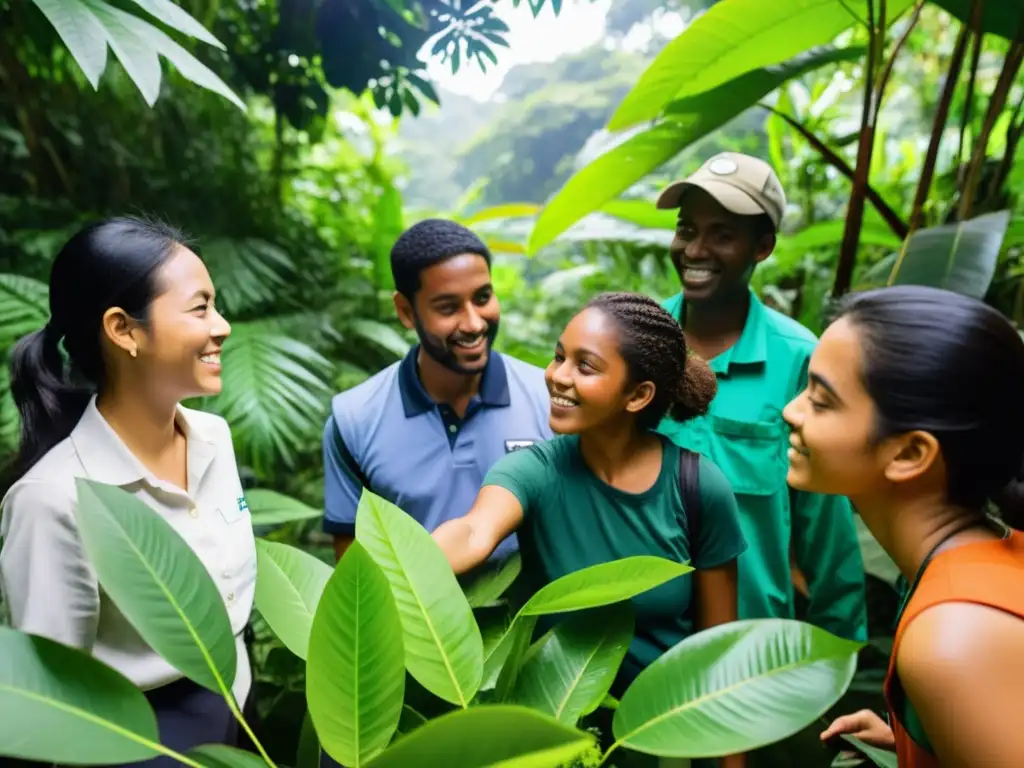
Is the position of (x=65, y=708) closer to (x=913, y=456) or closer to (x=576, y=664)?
(x=576, y=664)

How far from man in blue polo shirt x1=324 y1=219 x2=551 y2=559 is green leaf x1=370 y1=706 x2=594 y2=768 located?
1.86ft

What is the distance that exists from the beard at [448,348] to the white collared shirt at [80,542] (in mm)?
319

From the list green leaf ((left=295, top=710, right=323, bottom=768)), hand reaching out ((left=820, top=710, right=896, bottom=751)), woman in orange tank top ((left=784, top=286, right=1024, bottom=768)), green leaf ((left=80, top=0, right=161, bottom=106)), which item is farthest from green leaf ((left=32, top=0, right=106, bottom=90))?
hand reaching out ((left=820, top=710, right=896, bottom=751))

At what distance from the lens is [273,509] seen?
49.4 inches

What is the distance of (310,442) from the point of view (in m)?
2.12

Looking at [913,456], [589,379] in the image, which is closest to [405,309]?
[589,379]

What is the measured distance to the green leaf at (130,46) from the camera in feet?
2.66

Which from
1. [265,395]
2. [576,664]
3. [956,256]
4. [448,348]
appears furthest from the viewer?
[265,395]

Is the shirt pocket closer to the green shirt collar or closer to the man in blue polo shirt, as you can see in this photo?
the green shirt collar

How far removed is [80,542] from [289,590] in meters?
0.21

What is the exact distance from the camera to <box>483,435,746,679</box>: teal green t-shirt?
2.68 ft

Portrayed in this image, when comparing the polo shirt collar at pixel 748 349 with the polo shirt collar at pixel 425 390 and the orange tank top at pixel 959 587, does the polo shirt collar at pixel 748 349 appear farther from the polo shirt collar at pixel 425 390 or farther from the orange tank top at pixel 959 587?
the orange tank top at pixel 959 587

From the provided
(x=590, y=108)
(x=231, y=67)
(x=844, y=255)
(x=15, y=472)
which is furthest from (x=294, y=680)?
(x=590, y=108)

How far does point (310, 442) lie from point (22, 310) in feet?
2.87
